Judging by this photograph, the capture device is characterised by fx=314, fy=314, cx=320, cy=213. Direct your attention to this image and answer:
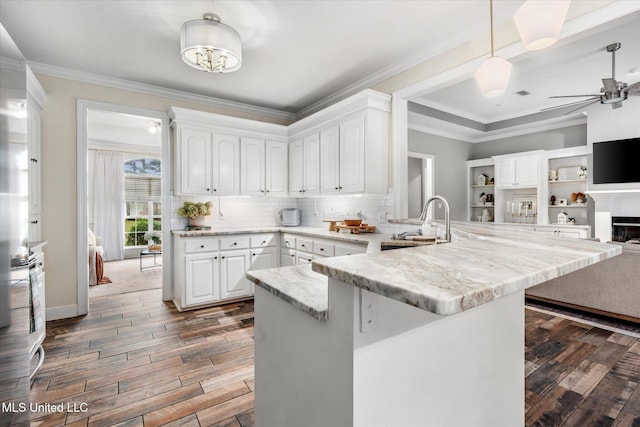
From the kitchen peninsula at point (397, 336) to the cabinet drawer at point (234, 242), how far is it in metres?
2.61

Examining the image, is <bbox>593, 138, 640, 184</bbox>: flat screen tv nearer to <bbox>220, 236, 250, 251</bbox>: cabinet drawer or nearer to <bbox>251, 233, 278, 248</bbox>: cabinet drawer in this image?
<bbox>251, 233, 278, 248</bbox>: cabinet drawer

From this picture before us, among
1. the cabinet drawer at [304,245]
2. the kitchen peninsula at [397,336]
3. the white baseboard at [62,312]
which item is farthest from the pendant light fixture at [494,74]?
the white baseboard at [62,312]

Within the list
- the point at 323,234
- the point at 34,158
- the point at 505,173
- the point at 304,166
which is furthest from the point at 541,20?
the point at 505,173

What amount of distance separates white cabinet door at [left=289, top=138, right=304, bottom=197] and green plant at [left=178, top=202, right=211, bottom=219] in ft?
3.89

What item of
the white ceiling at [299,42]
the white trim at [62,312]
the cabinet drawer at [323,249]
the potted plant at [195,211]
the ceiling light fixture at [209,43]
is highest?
the white ceiling at [299,42]

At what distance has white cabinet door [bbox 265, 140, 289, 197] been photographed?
4.49 metres

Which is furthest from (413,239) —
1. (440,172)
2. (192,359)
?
(440,172)

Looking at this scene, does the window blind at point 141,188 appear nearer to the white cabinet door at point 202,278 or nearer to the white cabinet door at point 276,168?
the white cabinet door at point 276,168

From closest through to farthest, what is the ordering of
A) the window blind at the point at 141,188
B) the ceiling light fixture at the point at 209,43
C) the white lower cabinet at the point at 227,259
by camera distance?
1. the ceiling light fixture at the point at 209,43
2. the white lower cabinet at the point at 227,259
3. the window blind at the point at 141,188

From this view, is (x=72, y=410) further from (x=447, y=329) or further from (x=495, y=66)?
(x=495, y=66)

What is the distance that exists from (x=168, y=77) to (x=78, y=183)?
1561 millimetres

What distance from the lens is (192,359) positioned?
2459 millimetres

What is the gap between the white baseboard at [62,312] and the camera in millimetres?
3328

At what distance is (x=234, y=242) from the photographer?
12.7 ft
